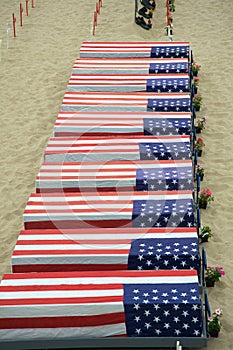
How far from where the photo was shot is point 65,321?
405 inches

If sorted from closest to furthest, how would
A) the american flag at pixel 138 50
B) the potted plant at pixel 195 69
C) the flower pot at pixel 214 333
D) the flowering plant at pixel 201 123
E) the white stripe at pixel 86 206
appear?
the flower pot at pixel 214 333, the white stripe at pixel 86 206, the flowering plant at pixel 201 123, the american flag at pixel 138 50, the potted plant at pixel 195 69

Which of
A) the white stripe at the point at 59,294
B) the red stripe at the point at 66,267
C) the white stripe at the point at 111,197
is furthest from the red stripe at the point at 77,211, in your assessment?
→ the white stripe at the point at 59,294

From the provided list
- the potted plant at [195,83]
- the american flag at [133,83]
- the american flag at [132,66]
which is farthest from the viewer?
the potted plant at [195,83]

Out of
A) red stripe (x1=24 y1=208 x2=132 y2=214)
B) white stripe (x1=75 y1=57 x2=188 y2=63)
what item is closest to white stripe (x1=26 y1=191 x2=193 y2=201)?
red stripe (x1=24 y1=208 x2=132 y2=214)

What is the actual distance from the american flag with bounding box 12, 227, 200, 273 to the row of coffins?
18 mm

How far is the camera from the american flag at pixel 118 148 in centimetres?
1484

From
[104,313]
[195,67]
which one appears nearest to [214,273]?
[104,313]

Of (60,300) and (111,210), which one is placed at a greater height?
(111,210)

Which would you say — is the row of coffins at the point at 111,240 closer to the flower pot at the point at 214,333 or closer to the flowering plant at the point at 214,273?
the flowering plant at the point at 214,273

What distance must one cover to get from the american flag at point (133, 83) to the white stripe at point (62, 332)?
9334 millimetres

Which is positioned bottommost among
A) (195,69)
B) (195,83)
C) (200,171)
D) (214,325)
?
(214,325)

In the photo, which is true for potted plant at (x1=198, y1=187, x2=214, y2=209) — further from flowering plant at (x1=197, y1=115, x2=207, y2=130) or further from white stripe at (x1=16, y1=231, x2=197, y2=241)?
flowering plant at (x1=197, y1=115, x2=207, y2=130)

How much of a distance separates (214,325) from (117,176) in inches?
170

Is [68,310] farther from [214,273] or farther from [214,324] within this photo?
[214,273]
